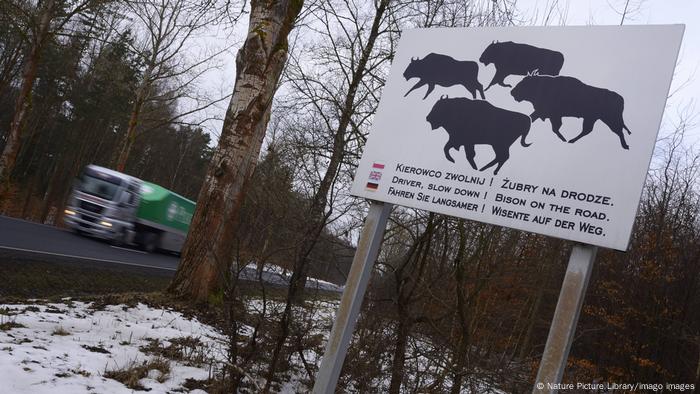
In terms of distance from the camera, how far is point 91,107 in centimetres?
3616

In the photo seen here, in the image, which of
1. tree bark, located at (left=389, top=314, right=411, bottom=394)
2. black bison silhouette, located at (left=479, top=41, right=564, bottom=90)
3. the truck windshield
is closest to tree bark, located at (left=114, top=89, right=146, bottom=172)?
the truck windshield

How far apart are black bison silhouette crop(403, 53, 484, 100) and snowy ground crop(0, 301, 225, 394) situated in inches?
109

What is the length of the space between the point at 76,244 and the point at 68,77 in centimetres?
2345

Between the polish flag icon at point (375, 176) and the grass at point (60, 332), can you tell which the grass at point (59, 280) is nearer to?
the grass at point (60, 332)

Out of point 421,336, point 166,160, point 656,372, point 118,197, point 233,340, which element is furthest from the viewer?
point 166,160

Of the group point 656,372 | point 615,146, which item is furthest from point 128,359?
point 656,372

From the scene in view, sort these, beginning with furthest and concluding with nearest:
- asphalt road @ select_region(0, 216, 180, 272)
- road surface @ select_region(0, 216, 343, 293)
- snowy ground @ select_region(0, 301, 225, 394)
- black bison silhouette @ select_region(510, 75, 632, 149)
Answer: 1. asphalt road @ select_region(0, 216, 180, 272)
2. road surface @ select_region(0, 216, 343, 293)
3. snowy ground @ select_region(0, 301, 225, 394)
4. black bison silhouette @ select_region(510, 75, 632, 149)

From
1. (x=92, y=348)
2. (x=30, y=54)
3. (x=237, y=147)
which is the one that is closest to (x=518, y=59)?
(x=92, y=348)

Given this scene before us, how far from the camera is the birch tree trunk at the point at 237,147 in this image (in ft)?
23.5

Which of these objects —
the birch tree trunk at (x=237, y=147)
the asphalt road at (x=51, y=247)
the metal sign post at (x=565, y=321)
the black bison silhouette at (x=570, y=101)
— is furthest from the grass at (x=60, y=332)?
the asphalt road at (x=51, y=247)

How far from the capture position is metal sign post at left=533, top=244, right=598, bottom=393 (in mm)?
2633

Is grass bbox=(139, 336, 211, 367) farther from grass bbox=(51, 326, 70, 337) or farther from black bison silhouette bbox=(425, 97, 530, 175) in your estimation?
black bison silhouette bbox=(425, 97, 530, 175)

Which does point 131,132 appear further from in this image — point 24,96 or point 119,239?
point 24,96

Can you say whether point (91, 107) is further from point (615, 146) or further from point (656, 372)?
point (615, 146)
